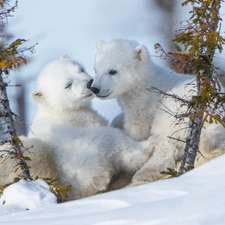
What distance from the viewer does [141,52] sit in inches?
363

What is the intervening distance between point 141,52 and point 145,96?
22.9 inches

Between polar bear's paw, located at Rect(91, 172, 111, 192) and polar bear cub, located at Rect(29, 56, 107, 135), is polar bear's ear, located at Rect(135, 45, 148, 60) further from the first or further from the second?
polar bear's paw, located at Rect(91, 172, 111, 192)

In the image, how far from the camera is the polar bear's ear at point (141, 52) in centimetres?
920

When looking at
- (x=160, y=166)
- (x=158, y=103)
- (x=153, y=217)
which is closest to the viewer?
(x=153, y=217)

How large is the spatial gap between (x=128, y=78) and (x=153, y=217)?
5106 mm

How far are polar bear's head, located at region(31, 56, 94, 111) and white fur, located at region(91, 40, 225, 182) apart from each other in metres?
0.24

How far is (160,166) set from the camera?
836cm

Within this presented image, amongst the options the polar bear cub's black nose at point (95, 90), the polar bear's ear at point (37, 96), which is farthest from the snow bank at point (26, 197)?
the polar bear's ear at point (37, 96)

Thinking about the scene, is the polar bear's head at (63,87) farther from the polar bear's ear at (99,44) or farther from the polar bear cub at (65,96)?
the polar bear's ear at (99,44)

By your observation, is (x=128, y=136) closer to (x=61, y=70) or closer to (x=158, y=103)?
(x=158, y=103)

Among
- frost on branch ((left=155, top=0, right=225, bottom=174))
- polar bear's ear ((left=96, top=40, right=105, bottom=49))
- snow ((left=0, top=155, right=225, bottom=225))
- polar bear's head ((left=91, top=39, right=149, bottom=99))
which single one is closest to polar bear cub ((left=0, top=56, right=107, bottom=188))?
polar bear's head ((left=91, top=39, right=149, bottom=99))

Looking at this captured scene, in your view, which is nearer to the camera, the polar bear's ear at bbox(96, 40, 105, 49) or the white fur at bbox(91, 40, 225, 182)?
the white fur at bbox(91, 40, 225, 182)

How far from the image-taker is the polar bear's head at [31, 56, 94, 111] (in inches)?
356

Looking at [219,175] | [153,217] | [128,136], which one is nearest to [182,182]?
[219,175]
